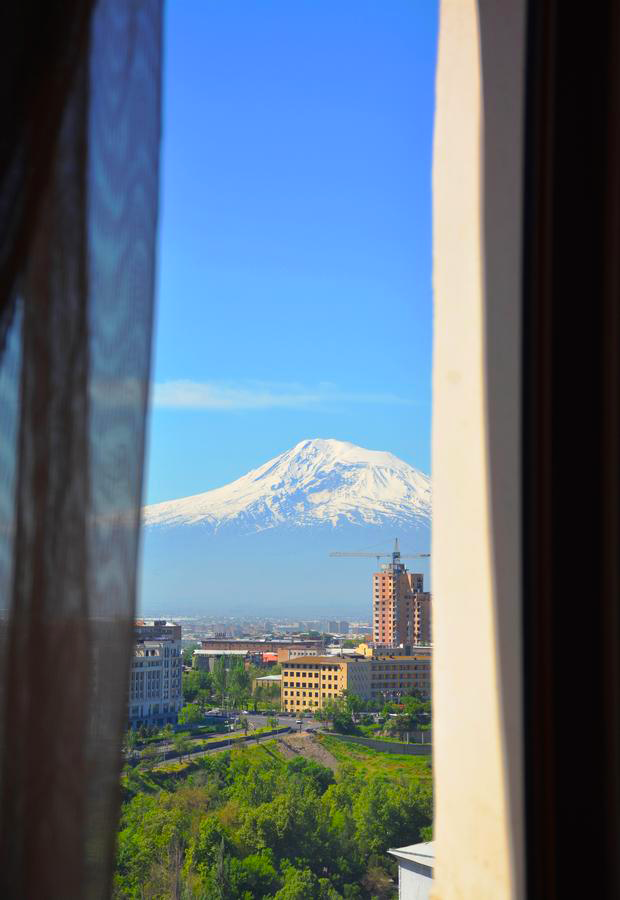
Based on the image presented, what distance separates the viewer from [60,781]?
18.5 inches

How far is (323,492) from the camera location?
8.68 feet

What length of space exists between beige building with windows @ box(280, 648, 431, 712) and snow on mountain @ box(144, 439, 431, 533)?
1.80ft

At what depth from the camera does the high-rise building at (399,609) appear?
166 centimetres

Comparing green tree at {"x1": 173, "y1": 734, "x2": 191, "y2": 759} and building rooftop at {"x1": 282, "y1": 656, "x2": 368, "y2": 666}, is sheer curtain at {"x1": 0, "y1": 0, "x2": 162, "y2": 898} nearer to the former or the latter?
green tree at {"x1": 173, "y1": 734, "x2": 191, "y2": 759}

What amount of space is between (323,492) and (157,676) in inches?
64.0

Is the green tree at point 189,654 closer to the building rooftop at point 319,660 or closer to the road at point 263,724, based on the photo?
the road at point 263,724

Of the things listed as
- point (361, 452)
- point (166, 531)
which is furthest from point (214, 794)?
point (361, 452)

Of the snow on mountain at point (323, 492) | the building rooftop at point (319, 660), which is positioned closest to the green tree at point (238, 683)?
the building rooftop at point (319, 660)

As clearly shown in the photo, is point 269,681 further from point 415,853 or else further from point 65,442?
point 65,442

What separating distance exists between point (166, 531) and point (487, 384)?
2.42ft

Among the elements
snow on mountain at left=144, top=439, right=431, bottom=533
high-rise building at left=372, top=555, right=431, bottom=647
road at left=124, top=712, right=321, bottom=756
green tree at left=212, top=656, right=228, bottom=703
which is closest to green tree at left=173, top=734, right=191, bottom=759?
road at left=124, top=712, right=321, bottom=756

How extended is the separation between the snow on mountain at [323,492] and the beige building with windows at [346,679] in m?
A: 0.55

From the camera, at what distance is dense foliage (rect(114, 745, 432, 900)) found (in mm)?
1313

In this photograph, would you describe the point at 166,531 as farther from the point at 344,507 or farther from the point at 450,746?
the point at 344,507
